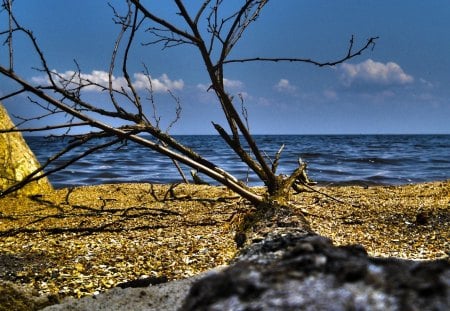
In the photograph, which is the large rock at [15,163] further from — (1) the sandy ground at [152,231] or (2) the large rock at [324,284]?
(2) the large rock at [324,284]

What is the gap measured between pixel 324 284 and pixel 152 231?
2552 millimetres

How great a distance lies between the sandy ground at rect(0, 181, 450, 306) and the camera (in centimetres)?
255

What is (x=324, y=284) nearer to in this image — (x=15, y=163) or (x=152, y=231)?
(x=152, y=231)

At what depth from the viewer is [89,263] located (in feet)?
8.75

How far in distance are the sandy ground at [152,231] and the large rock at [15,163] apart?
0.73ft

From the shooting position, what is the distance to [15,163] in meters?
4.80

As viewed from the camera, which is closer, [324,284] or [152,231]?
[324,284]

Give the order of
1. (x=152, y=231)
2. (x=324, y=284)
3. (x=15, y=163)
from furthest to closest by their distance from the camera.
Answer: (x=15, y=163) < (x=152, y=231) < (x=324, y=284)

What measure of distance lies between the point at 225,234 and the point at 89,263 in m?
1.09

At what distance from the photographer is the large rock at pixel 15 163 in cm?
469

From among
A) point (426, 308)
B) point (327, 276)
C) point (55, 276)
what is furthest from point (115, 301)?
point (426, 308)

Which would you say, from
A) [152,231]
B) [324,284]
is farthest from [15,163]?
[324,284]

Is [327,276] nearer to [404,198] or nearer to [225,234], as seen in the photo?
[225,234]

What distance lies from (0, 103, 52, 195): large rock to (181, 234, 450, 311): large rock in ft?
13.8
